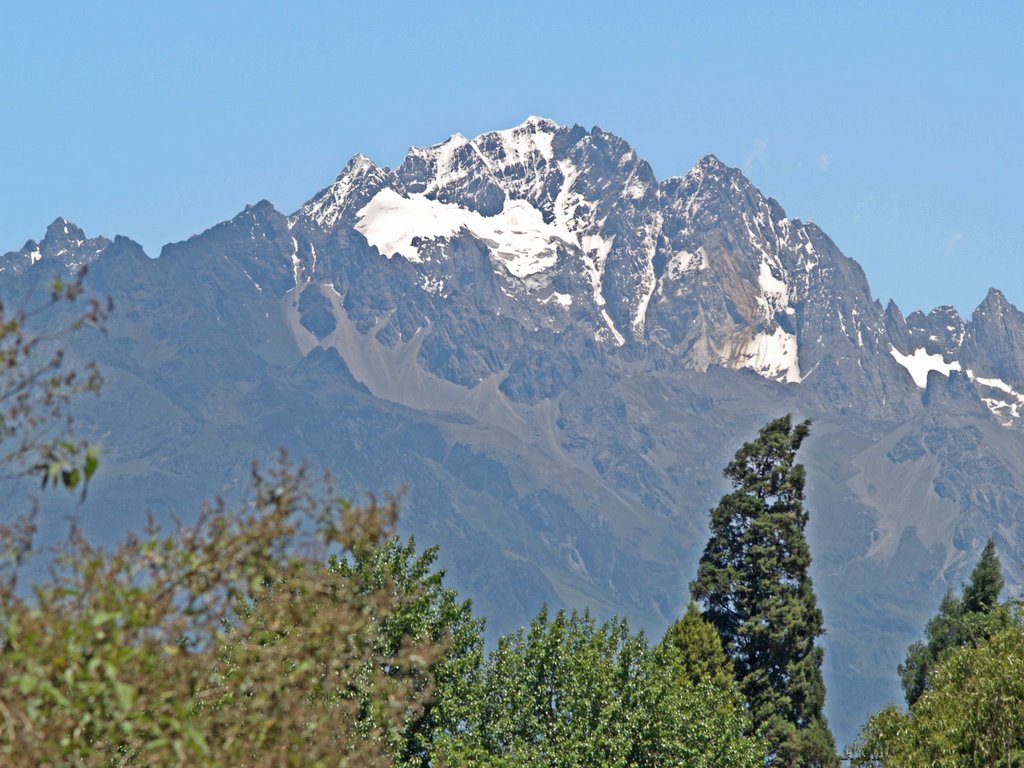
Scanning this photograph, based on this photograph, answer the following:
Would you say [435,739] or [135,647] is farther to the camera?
[435,739]

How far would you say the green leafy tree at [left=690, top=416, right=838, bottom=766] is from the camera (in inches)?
3184

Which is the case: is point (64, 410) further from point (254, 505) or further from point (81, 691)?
point (81, 691)

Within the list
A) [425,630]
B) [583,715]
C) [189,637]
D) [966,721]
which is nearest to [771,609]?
[966,721]

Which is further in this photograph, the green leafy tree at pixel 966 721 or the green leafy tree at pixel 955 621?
the green leafy tree at pixel 955 621

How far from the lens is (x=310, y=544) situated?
16250mm

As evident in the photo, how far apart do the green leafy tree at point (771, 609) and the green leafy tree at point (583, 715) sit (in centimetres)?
2632

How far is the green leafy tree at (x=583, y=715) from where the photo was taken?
4909cm

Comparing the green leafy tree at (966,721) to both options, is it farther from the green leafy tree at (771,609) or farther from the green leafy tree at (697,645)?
the green leafy tree at (771,609)

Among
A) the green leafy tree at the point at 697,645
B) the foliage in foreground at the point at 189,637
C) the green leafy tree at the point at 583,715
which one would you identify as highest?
the green leafy tree at the point at 697,645

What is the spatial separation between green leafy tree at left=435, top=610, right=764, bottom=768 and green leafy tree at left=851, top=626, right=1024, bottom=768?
20.2 feet

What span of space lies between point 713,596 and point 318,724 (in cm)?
6925

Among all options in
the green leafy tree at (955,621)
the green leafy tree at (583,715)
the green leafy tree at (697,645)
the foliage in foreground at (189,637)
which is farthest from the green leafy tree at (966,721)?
the foliage in foreground at (189,637)

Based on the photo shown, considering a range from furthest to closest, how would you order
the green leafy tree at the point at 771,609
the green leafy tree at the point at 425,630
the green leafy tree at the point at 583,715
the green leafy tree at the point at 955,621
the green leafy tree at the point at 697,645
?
the green leafy tree at the point at 955,621 < the green leafy tree at the point at 771,609 < the green leafy tree at the point at 697,645 < the green leafy tree at the point at 425,630 < the green leafy tree at the point at 583,715

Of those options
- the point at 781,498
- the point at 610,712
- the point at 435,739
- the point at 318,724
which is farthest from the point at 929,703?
the point at 318,724
